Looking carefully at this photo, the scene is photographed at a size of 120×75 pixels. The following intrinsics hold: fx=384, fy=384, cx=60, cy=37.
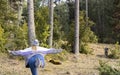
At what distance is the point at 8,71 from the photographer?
46.7ft

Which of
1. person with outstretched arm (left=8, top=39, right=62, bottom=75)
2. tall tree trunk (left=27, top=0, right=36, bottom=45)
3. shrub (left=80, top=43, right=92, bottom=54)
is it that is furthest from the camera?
shrub (left=80, top=43, right=92, bottom=54)

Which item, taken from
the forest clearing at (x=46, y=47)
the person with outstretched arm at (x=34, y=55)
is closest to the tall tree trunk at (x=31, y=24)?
the forest clearing at (x=46, y=47)

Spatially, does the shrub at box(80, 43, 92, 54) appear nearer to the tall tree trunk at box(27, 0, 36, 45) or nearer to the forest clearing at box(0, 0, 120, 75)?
the forest clearing at box(0, 0, 120, 75)

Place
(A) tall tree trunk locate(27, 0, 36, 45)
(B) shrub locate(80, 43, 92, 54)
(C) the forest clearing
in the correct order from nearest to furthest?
(C) the forest clearing → (A) tall tree trunk locate(27, 0, 36, 45) → (B) shrub locate(80, 43, 92, 54)

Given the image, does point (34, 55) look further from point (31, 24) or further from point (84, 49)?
point (84, 49)

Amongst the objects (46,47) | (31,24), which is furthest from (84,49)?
(31,24)

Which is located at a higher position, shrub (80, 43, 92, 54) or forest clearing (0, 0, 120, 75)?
forest clearing (0, 0, 120, 75)

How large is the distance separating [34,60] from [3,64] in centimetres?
756

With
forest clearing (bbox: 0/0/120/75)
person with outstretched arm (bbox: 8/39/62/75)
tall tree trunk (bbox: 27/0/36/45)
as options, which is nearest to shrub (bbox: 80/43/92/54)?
forest clearing (bbox: 0/0/120/75)

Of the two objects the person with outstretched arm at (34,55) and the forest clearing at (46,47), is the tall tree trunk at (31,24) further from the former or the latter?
the person with outstretched arm at (34,55)

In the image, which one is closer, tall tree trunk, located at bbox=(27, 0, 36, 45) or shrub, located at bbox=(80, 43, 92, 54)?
tall tree trunk, located at bbox=(27, 0, 36, 45)

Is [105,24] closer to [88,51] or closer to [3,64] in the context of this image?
[88,51]

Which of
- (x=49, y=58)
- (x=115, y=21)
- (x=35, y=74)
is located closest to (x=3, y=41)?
(x=49, y=58)

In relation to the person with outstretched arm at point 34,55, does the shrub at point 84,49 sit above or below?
below
